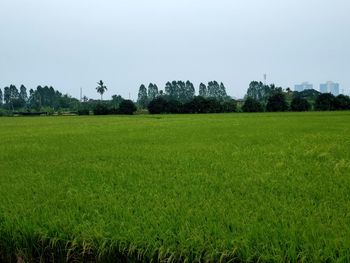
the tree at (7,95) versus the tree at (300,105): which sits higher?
the tree at (7,95)

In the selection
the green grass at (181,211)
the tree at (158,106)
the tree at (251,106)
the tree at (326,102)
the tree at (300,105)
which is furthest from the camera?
the tree at (158,106)

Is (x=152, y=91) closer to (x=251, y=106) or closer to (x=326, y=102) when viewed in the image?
(x=251, y=106)

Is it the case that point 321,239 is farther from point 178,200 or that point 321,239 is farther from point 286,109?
point 286,109

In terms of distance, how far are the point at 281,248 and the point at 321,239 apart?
329 millimetres

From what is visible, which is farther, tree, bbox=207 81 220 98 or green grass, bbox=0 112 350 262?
tree, bbox=207 81 220 98

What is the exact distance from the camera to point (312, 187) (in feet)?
15.2

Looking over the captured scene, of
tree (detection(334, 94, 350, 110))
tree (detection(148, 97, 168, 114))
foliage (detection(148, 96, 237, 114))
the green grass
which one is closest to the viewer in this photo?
the green grass

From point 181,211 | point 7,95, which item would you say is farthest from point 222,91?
point 181,211

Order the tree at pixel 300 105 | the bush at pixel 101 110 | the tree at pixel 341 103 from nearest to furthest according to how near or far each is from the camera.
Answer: the tree at pixel 341 103
the tree at pixel 300 105
the bush at pixel 101 110

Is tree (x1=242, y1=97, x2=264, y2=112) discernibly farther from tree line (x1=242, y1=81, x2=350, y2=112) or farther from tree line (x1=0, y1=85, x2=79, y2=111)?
tree line (x1=0, y1=85, x2=79, y2=111)

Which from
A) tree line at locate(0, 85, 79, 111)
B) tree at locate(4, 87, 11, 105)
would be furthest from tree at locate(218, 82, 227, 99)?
tree at locate(4, 87, 11, 105)

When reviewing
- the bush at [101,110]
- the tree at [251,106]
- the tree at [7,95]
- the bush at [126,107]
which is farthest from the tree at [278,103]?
the tree at [7,95]

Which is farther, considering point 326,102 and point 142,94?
point 142,94

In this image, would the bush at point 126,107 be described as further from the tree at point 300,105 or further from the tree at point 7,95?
the tree at point 7,95
